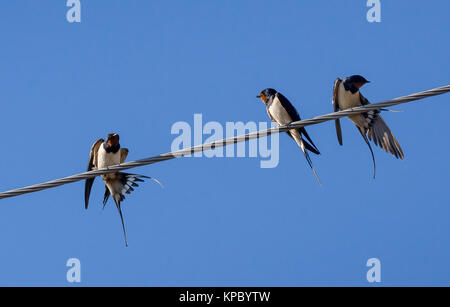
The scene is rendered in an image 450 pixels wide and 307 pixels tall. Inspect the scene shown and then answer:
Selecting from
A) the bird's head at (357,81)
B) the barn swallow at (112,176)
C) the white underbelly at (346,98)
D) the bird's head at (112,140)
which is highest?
the bird's head at (357,81)

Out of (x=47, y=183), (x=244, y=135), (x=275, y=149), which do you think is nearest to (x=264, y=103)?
(x=275, y=149)

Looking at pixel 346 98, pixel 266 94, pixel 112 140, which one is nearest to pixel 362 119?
pixel 346 98

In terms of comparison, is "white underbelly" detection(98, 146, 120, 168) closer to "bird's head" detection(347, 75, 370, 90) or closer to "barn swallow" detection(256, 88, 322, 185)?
"barn swallow" detection(256, 88, 322, 185)

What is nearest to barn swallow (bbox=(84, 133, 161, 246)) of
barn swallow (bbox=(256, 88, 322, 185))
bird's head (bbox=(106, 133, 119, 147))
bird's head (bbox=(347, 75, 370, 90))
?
bird's head (bbox=(106, 133, 119, 147))

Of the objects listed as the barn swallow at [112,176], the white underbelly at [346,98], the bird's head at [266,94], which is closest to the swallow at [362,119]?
the white underbelly at [346,98]

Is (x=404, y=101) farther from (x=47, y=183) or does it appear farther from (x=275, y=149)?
(x=47, y=183)

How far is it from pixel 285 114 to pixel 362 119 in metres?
0.66

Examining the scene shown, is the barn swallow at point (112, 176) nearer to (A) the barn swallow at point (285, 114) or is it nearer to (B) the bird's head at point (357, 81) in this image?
(A) the barn swallow at point (285, 114)

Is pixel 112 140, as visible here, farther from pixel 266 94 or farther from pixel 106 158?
pixel 266 94

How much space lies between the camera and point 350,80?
6.64m

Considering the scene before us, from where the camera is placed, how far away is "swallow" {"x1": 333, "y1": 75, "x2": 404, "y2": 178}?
6.43 metres

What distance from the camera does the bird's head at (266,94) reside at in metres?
6.93

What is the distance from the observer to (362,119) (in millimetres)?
6586

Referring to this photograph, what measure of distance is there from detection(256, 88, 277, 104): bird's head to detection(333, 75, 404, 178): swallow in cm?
57
